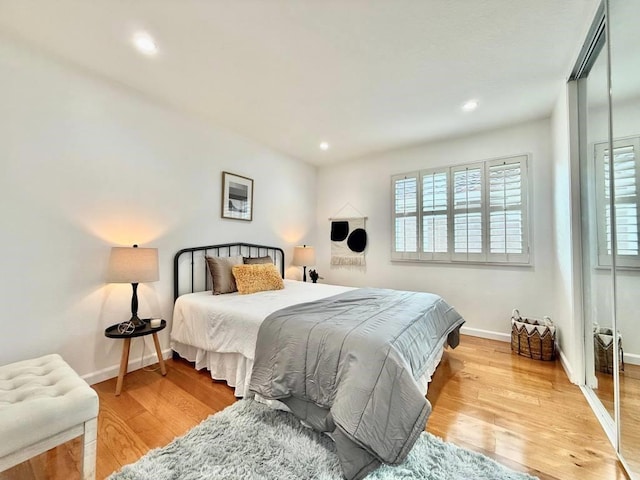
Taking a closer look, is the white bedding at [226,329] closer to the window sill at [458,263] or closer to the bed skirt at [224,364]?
the bed skirt at [224,364]

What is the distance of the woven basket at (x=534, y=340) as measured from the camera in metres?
2.77

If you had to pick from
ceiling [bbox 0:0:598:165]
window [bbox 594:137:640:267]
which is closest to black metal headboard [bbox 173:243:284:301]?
ceiling [bbox 0:0:598:165]

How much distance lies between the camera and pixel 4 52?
195 centimetres

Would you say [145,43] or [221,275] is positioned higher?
[145,43]

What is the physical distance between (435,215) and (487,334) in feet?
5.31

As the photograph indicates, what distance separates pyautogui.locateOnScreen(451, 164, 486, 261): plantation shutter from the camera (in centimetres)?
348

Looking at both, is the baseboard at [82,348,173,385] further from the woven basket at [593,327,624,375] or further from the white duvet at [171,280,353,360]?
the woven basket at [593,327,624,375]

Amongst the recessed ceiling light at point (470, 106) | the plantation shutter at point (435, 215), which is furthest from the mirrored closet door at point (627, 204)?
the plantation shutter at point (435, 215)

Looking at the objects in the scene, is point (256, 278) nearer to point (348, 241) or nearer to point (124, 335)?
point (124, 335)

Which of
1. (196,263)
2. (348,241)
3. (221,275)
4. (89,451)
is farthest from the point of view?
(348,241)

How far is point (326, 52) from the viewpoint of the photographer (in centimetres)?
207


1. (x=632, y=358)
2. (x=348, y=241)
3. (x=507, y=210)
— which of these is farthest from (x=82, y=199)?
(x=507, y=210)

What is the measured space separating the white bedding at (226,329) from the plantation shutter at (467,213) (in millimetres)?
1669

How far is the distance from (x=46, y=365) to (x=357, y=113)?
3.26 m
